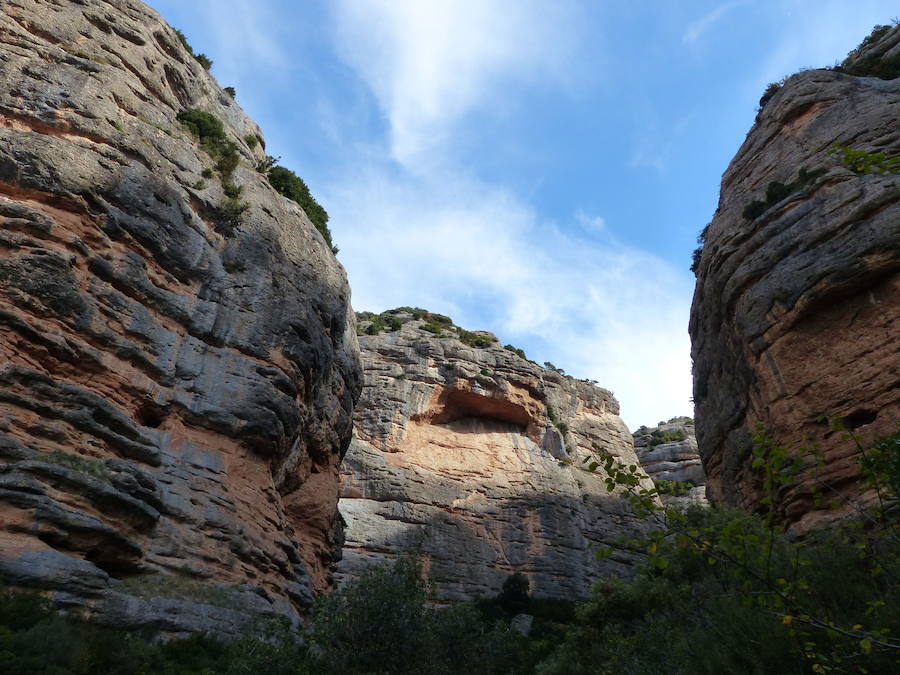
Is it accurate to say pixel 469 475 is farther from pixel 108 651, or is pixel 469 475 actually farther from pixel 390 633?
pixel 108 651

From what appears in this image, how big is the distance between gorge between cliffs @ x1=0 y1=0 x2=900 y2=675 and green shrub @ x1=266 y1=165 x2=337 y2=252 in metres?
0.10

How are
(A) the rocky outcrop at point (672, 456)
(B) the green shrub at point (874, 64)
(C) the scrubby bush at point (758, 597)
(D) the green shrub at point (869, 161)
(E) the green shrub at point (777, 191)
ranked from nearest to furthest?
(D) the green shrub at point (869, 161), (C) the scrubby bush at point (758, 597), (E) the green shrub at point (777, 191), (B) the green shrub at point (874, 64), (A) the rocky outcrop at point (672, 456)

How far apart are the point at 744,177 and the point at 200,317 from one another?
18.6 metres

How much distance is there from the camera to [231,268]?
1752 cm

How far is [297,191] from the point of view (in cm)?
2477

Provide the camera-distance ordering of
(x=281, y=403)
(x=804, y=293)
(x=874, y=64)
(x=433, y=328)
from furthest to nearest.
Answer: (x=433, y=328)
(x=874, y=64)
(x=804, y=293)
(x=281, y=403)

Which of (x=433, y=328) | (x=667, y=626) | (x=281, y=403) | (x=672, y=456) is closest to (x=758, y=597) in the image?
(x=667, y=626)

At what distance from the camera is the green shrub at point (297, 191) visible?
24344 mm

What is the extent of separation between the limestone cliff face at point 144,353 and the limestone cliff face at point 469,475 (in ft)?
46.9

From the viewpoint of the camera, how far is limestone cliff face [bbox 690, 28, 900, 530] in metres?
15.6

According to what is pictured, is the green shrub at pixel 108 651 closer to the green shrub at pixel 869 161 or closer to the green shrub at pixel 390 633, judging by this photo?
the green shrub at pixel 390 633

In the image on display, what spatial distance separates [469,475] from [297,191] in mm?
20646

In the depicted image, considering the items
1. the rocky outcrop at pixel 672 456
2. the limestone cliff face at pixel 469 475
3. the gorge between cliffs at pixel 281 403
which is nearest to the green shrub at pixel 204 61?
the gorge between cliffs at pixel 281 403

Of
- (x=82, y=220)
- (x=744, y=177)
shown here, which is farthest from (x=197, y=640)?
(x=744, y=177)
